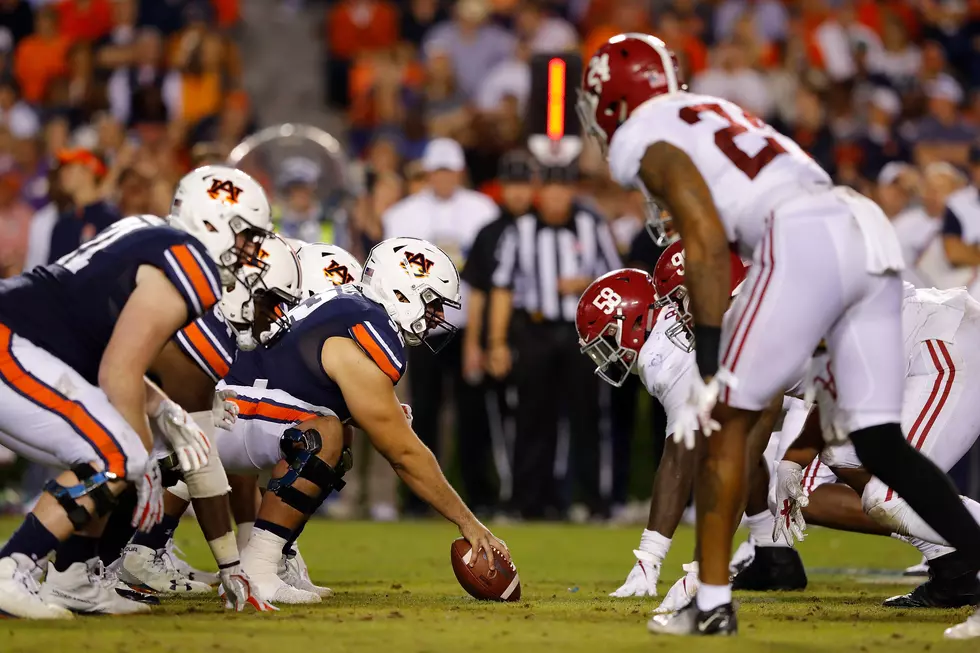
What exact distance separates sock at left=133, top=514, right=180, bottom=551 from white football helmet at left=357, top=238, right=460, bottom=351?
1338mm

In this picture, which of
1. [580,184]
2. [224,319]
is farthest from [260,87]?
[224,319]

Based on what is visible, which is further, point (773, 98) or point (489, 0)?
point (489, 0)

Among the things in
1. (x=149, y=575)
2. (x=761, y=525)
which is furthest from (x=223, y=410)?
(x=761, y=525)

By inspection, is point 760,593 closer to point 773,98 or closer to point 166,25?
point 773,98

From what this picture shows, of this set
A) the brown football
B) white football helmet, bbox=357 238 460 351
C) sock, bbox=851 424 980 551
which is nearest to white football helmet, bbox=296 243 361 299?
white football helmet, bbox=357 238 460 351

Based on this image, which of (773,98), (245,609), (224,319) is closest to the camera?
(245,609)

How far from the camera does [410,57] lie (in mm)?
15297

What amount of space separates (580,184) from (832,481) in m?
6.63

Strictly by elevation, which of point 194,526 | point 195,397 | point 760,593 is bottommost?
point 194,526

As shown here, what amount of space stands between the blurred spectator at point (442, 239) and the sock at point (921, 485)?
6.30 m

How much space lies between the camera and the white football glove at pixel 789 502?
6.13 metres

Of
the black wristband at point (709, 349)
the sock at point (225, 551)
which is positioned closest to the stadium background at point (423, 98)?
the sock at point (225, 551)

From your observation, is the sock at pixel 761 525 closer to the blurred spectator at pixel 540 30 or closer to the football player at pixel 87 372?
the football player at pixel 87 372

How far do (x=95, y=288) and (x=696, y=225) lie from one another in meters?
2.08
